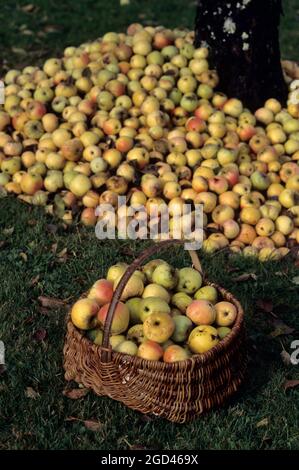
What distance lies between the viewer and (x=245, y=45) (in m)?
6.11

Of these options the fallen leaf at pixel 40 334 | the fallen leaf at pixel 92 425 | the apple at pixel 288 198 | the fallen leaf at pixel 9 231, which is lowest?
the fallen leaf at pixel 9 231

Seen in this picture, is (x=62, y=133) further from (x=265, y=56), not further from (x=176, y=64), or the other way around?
(x=265, y=56)

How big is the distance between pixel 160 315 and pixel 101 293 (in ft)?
1.33

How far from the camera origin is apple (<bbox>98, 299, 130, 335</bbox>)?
3586mm

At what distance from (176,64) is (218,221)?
1822mm

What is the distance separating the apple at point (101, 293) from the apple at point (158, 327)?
1.07ft

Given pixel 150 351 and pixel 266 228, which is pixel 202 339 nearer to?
pixel 150 351

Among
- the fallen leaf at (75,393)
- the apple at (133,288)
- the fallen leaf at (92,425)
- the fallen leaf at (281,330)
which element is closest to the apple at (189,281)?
the apple at (133,288)

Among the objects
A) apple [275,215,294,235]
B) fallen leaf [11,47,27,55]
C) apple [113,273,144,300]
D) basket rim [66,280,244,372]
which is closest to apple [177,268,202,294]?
apple [113,273,144,300]

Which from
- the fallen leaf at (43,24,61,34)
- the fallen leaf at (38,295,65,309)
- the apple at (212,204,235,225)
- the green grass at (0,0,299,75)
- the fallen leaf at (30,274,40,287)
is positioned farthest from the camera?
the fallen leaf at (43,24,61,34)

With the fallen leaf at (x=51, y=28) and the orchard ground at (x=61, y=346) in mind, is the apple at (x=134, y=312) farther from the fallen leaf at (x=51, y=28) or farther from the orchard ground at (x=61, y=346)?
the fallen leaf at (x=51, y=28)

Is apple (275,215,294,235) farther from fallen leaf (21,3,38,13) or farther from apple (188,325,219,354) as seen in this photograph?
fallen leaf (21,3,38,13)

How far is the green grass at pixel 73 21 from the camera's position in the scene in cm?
861

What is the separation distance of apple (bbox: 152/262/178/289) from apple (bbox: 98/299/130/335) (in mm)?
337
